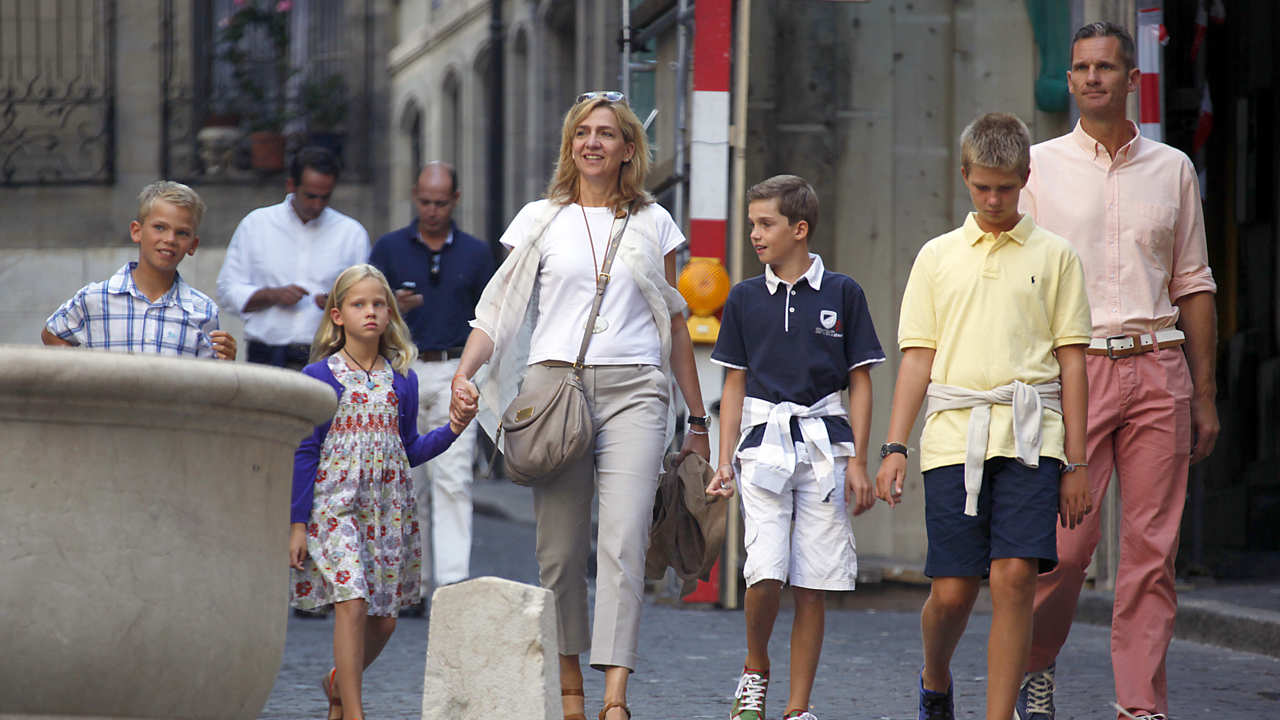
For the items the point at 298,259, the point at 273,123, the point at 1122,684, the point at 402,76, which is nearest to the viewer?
the point at 1122,684

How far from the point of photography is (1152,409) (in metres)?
5.81

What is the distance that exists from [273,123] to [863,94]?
13236 mm

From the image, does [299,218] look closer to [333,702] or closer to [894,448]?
[333,702]

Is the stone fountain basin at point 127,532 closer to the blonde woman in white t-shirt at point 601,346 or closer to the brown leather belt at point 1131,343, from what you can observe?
the blonde woman in white t-shirt at point 601,346

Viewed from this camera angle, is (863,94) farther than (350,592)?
Yes

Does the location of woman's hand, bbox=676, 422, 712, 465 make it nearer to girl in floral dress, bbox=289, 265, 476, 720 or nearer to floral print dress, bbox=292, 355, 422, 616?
girl in floral dress, bbox=289, 265, 476, 720

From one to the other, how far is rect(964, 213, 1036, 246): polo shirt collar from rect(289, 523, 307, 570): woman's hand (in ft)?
6.87

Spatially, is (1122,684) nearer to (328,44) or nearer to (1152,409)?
(1152,409)

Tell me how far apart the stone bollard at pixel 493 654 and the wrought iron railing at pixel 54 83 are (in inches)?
624

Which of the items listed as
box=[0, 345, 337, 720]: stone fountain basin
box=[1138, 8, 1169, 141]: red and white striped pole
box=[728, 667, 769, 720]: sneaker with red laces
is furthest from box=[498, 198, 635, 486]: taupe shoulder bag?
box=[1138, 8, 1169, 141]: red and white striped pole

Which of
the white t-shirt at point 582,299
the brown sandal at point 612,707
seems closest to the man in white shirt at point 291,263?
the white t-shirt at point 582,299

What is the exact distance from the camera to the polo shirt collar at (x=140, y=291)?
5.98 m

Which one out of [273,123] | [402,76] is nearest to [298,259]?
[273,123]

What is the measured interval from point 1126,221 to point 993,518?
1.07 metres
